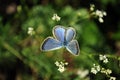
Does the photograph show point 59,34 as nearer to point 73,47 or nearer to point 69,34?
point 69,34

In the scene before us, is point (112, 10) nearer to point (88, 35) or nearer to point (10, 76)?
point (88, 35)

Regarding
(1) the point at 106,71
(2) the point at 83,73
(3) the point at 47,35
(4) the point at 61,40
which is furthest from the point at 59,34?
(2) the point at 83,73

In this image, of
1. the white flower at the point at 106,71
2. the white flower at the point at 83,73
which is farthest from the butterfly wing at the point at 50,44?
the white flower at the point at 83,73

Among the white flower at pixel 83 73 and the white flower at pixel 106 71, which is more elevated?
the white flower at pixel 106 71

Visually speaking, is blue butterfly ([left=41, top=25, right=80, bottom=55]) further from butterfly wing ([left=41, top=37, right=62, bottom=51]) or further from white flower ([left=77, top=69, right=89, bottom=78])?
white flower ([left=77, top=69, right=89, bottom=78])

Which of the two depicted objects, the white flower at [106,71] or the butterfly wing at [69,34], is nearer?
→ the butterfly wing at [69,34]

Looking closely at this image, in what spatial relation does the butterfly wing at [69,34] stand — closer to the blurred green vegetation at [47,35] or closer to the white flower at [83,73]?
the blurred green vegetation at [47,35]

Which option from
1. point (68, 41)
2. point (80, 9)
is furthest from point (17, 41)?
point (68, 41)
